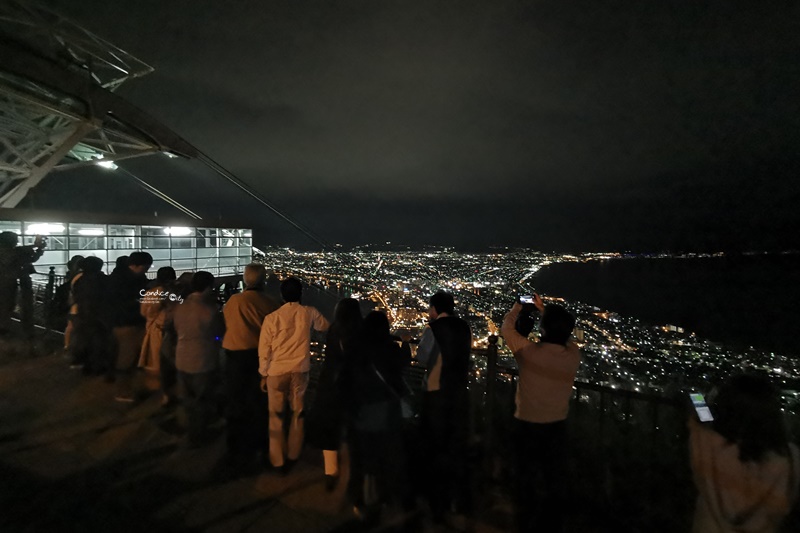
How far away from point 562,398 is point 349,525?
184 cm

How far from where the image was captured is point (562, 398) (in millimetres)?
2902

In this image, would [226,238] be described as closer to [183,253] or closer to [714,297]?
[183,253]

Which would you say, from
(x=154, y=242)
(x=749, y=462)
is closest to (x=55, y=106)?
(x=154, y=242)

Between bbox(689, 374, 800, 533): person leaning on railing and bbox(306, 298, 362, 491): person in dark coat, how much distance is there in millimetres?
2155

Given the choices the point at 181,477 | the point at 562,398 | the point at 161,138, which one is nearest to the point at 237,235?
the point at 161,138

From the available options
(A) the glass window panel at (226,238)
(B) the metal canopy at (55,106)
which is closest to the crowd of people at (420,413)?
(B) the metal canopy at (55,106)

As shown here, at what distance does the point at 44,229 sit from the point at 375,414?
57.6 ft

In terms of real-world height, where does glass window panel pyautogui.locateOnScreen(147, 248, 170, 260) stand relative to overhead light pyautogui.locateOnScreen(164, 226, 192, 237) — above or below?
below

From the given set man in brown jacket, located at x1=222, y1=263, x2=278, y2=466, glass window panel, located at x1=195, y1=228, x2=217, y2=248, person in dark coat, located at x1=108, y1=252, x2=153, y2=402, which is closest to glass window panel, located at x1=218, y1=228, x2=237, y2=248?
glass window panel, located at x1=195, y1=228, x2=217, y2=248

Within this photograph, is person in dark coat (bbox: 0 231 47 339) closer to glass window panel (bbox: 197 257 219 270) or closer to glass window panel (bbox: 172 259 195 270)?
glass window panel (bbox: 172 259 195 270)

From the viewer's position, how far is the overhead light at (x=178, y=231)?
1903 cm

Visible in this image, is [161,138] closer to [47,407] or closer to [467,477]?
[47,407]

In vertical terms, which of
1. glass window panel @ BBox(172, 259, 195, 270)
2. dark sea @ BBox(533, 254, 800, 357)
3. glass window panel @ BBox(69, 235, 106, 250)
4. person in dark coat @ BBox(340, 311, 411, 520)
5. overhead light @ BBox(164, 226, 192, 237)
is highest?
overhead light @ BBox(164, 226, 192, 237)

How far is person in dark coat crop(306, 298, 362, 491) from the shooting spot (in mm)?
2986
